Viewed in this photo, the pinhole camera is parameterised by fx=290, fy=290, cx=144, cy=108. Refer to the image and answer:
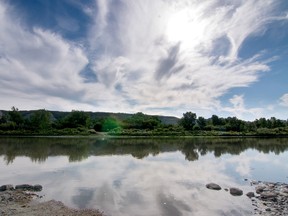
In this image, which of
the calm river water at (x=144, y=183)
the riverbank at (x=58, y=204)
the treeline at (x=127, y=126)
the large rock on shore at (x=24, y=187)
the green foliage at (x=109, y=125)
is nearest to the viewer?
the riverbank at (x=58, y=204)

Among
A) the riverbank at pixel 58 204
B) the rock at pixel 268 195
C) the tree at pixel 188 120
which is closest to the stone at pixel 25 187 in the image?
the riverbank at pixel 58 204

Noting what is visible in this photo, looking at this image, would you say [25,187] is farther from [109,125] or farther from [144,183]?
[109,125]

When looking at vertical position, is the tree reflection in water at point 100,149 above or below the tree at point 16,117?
below

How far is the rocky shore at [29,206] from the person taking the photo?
48.1 feet

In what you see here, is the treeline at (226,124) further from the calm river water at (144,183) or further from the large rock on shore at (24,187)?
the large rock on shore at (24,187)

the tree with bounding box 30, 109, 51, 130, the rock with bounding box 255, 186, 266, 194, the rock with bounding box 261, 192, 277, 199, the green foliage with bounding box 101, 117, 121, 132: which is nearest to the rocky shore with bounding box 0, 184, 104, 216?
the rock with bounding box 261, 192, 277, 199

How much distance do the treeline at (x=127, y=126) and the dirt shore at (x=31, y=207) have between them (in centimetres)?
7776

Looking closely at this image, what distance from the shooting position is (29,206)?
15820 millimetres

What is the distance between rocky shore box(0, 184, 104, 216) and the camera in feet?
48.1

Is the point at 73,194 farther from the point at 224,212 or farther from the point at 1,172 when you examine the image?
the point at 1,172

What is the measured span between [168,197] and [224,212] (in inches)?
159

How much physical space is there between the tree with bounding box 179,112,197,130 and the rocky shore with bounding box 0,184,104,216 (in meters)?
117

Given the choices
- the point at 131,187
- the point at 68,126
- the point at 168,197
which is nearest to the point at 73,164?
the point at 131,187

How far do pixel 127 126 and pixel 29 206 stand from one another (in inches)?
4684
